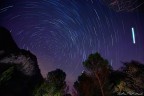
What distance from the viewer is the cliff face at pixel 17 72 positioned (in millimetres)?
42166

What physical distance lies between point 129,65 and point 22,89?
23.9 m

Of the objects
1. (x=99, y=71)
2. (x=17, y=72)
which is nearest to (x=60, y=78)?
(x=17, y=72)

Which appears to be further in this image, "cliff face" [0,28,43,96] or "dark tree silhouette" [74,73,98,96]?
"cliff face" [0,28,43,96]

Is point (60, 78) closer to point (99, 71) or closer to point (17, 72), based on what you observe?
point (17, 72)

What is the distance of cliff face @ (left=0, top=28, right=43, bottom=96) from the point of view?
42166 millimetres

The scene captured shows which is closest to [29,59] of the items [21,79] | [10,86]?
[21,79]

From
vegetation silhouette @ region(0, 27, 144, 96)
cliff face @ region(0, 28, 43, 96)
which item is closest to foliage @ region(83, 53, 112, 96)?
vegetation silhouette @ region(0, 27, 144, 96)

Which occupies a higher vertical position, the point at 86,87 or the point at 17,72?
the point at 17,72

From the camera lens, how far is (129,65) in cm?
4109

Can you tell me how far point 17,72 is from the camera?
45.8 meters

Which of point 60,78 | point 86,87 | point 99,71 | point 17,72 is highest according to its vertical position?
point 17,72

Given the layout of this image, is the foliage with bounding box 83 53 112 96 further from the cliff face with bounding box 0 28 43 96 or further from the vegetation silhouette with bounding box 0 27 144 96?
the cliff face with bounding box 0 28 43 96

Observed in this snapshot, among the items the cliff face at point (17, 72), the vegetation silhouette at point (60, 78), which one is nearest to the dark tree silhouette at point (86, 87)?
the vegetation silhouette at point (60, 78)

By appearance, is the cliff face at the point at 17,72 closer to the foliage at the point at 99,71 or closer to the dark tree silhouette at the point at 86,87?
the dark tree silhouette at the point at 86,87
